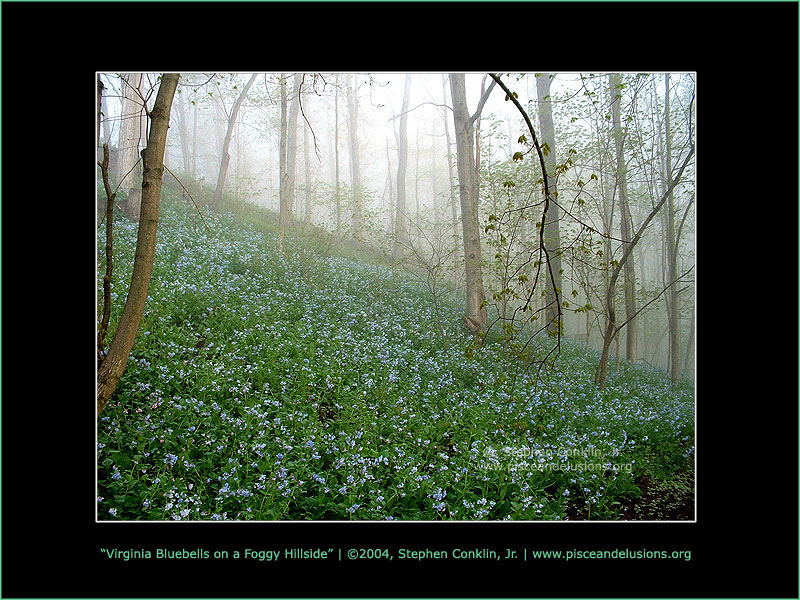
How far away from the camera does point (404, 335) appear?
3594mm

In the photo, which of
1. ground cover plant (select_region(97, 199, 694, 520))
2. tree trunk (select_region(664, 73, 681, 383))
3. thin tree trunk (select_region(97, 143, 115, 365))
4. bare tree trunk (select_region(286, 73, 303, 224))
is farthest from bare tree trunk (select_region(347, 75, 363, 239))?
tree trunk (select_region(664, 73, 681, 383))

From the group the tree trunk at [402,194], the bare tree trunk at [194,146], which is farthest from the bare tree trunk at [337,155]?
the bare tree trunk at [194,146]

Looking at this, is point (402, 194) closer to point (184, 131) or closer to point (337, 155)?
point (337, 155)

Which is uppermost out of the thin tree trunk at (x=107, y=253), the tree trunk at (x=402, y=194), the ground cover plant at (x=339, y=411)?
the tree trunk at (x=402, y=194)

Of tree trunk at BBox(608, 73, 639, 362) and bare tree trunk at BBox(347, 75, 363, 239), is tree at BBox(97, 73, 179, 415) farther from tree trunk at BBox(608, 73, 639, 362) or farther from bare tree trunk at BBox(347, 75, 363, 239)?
tree trunk at BBox(608, 73, 639, 362)

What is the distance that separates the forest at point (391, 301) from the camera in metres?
2.37

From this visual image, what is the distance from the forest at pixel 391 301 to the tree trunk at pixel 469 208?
2cm

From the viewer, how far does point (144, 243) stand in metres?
2.37

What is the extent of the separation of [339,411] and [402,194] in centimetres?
219

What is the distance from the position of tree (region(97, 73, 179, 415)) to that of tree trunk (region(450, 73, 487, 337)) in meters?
2.18

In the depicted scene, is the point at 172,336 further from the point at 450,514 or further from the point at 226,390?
the point at 450,514

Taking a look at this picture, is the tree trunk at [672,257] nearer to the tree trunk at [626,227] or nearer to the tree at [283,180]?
the tree trunk at [626,227]
